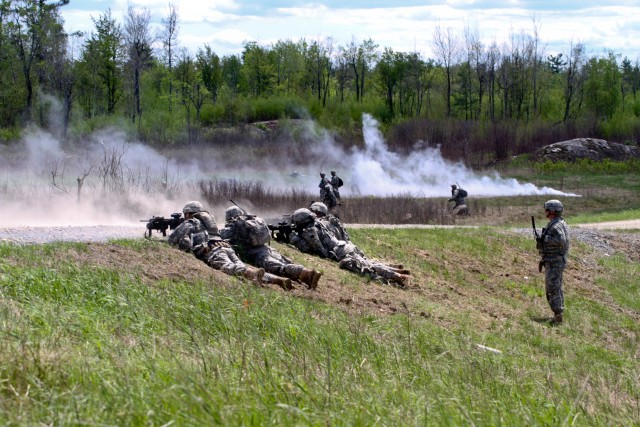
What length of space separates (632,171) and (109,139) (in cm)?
2967

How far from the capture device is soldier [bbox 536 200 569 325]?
47.9 feet

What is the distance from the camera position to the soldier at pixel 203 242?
1376 cm

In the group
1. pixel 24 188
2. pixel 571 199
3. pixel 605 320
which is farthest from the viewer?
pixel 571 199

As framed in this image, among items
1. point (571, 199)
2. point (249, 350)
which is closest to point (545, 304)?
point (249, 350)

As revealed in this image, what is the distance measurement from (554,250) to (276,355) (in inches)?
322

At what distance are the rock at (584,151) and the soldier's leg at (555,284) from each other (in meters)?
38.1

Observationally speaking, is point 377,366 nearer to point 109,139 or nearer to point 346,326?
point 346,326

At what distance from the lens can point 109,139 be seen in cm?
4162

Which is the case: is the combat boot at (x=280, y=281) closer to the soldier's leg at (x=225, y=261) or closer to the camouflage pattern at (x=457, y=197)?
the soldier's leg at (x=225, y=261)

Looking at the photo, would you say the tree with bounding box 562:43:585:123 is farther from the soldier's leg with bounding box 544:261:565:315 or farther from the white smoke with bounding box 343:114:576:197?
the soldier's leg with bounding box 544:261:565:315

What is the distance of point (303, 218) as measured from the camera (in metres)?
17.0

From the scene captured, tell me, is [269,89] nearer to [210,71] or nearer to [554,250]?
[210,71]

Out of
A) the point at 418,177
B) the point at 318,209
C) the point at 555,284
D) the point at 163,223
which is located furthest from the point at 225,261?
the point at 418,177

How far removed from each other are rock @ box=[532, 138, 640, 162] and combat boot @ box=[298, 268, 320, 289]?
40603 mm
